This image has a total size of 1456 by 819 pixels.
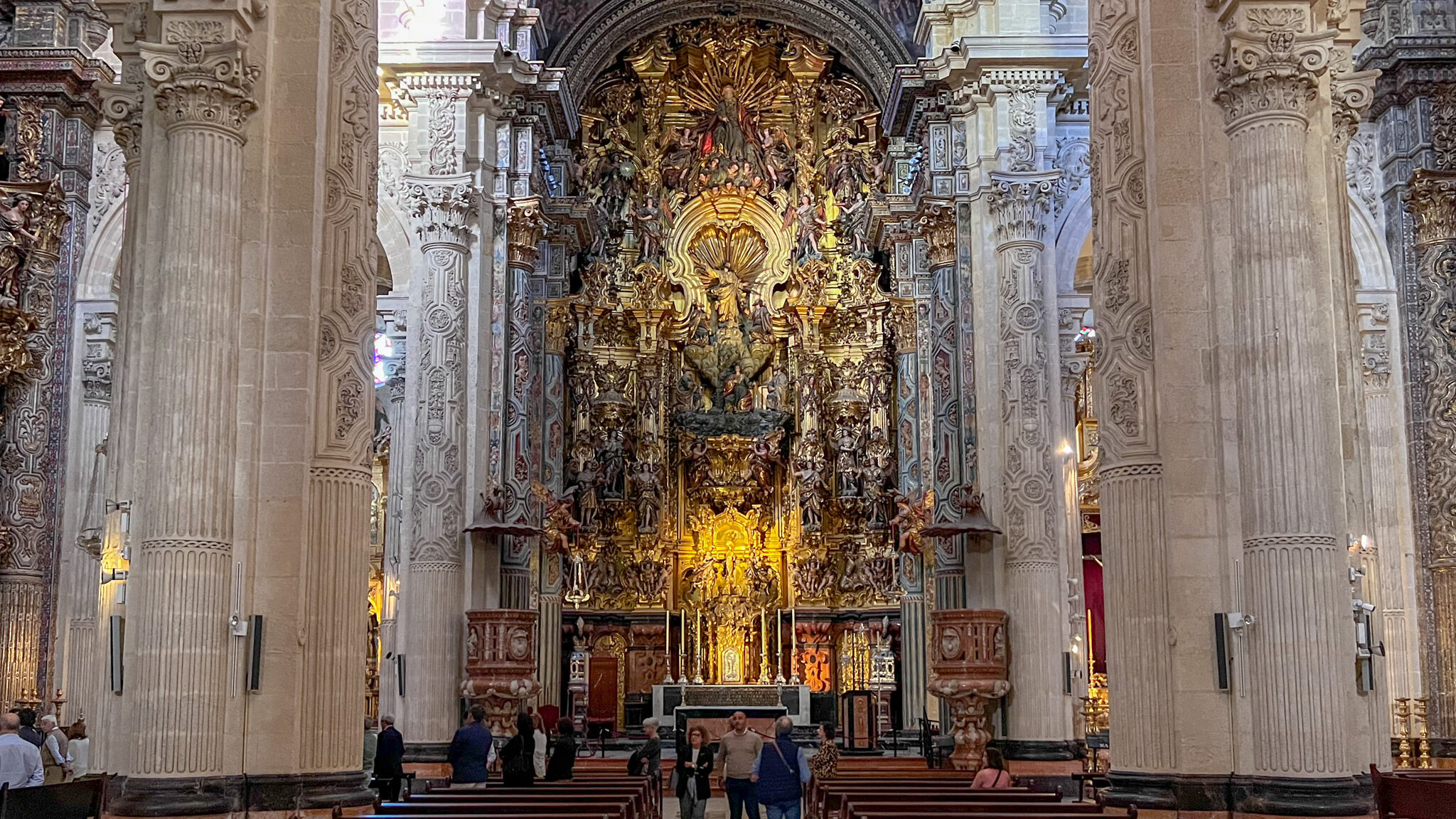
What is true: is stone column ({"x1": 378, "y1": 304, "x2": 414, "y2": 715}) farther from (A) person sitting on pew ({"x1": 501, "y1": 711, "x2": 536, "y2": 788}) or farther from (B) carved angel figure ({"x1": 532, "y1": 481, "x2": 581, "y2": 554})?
(A) person sitting on pew ({"x1": 501, "y1": 711, "x2": 536, "y2": 788})

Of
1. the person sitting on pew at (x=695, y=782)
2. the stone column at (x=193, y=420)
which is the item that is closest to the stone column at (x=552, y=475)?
the person sitting on pew at (x=695, y=782)

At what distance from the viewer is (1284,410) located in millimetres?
10586

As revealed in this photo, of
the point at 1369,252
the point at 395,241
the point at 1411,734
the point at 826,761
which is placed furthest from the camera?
the point at 395,241

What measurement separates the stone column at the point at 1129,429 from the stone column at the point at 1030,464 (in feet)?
30.7

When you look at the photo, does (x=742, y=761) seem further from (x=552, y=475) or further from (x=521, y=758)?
(x=552, y=475)

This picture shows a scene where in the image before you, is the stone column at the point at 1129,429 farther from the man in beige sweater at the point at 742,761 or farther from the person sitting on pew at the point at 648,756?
the person sitting on pew at the point at 648,756

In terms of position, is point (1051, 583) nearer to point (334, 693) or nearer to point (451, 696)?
point (451, 696)

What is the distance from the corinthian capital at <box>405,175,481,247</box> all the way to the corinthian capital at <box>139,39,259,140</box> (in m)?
10.0

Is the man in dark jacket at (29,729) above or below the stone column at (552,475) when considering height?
below

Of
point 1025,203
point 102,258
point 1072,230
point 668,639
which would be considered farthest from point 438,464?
point 668,639

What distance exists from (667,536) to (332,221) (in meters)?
21.0

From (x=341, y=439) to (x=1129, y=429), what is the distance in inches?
242

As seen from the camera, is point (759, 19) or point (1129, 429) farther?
point (759, 19)

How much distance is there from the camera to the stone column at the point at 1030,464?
2103 centimetres
